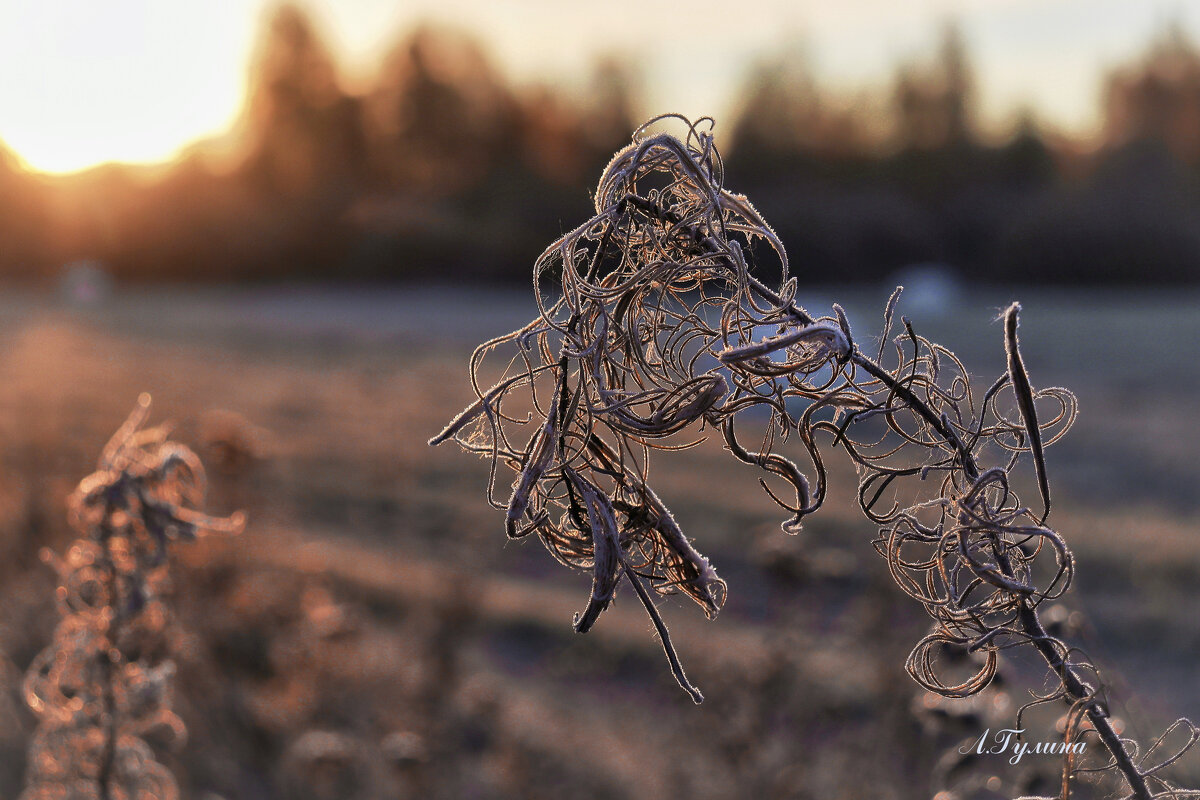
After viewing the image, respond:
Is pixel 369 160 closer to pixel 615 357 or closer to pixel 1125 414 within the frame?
pixel 1125 414

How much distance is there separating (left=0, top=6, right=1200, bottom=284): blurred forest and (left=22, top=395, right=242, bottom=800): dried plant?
36.0 m

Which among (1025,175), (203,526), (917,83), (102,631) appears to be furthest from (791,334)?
(917,83)

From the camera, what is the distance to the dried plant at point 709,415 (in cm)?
91

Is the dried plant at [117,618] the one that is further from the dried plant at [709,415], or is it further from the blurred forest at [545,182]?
the blurred forest at [545,182]

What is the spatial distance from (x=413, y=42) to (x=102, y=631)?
58734mm

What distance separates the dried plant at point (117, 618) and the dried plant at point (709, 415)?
78cm

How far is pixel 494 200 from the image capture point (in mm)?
50406

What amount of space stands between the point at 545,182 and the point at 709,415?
171 feet

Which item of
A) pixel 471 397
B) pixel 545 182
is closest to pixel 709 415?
pixel 471 397

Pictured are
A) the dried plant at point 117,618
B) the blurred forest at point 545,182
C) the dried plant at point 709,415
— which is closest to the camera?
the dried plant at point 709,415

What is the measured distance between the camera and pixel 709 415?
0.94m

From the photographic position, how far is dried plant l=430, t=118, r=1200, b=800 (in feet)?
2.97

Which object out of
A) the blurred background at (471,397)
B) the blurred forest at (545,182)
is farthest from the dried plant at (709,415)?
the blurred forest at (545,182)

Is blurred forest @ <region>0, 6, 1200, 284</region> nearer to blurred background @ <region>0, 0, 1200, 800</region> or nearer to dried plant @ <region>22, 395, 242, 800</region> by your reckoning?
blurred background @ <region>0, 0, 1200, 800</region>
